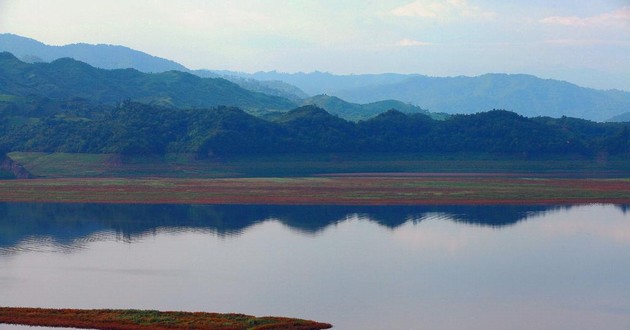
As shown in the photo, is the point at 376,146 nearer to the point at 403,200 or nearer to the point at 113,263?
the point at 403,200

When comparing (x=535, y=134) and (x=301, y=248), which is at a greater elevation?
(x=535, y=134)

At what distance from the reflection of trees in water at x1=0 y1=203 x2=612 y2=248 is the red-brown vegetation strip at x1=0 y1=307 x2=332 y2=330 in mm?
26262

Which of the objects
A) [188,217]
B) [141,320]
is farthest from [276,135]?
[141,320]

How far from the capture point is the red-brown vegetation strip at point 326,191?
341 ft

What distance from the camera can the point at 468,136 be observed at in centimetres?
17238

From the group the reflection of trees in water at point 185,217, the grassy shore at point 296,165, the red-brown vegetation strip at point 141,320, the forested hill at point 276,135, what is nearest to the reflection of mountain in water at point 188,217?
the reflection of trees in water at point 185,217

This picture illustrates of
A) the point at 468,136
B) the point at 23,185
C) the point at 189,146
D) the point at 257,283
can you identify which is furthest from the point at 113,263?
the point at 468,136

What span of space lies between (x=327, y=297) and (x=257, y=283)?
21.0 ft

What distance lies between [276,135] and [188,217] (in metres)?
79.1

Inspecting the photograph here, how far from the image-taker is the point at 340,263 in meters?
63.2

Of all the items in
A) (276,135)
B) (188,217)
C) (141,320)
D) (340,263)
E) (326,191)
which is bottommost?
(141,320)

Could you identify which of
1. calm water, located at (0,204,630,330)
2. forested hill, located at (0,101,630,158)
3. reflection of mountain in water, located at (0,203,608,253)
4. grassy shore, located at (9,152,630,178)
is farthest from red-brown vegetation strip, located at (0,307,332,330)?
forested hill, located at (0,101,630,158)

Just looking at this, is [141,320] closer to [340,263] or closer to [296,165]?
[340,263]

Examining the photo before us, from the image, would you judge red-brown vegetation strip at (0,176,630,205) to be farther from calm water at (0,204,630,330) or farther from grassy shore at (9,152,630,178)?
grassy shore at (9,152,630,178)
